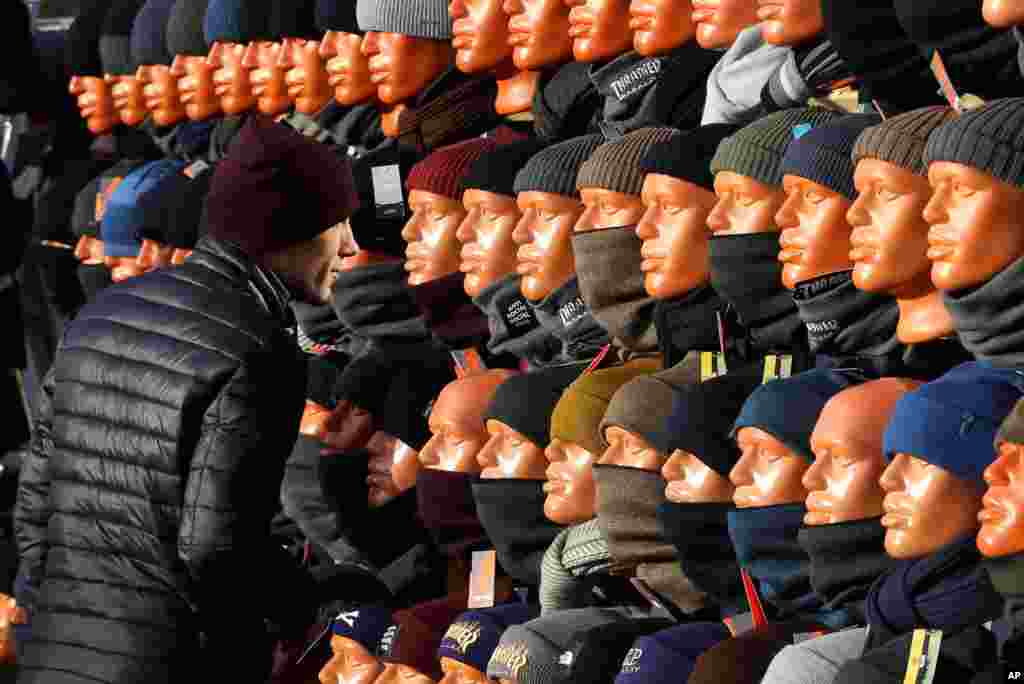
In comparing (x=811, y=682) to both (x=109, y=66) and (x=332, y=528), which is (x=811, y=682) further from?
(x=109, y=66)

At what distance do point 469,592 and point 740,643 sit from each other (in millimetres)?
1519

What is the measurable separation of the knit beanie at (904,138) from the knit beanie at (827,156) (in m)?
0.13

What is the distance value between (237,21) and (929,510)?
13.9ft

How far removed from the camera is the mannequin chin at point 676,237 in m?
5.05

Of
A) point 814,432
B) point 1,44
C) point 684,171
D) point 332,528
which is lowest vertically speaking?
point 332,528

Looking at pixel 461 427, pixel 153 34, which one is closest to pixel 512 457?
pixel 461 427

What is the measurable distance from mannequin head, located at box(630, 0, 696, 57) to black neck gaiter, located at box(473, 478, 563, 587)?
1.20 meters

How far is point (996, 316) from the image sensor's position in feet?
13.5

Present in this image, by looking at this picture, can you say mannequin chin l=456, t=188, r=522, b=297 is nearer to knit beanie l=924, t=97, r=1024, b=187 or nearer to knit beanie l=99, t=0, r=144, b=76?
knit beanie l=924, t=97, r=1024, b=187

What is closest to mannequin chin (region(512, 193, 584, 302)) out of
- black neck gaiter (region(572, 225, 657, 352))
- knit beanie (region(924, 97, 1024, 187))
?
black neck gaiter (region(572, 225, 657, 352))

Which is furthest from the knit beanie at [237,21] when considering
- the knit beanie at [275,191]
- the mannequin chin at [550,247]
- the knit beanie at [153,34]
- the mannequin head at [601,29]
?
the knit beanie at [275,191]

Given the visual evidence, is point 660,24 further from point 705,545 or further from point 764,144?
point 705,545

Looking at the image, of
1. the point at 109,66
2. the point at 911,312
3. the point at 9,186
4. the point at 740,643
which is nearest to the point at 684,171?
the point at 911,312

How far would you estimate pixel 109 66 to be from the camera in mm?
8750
